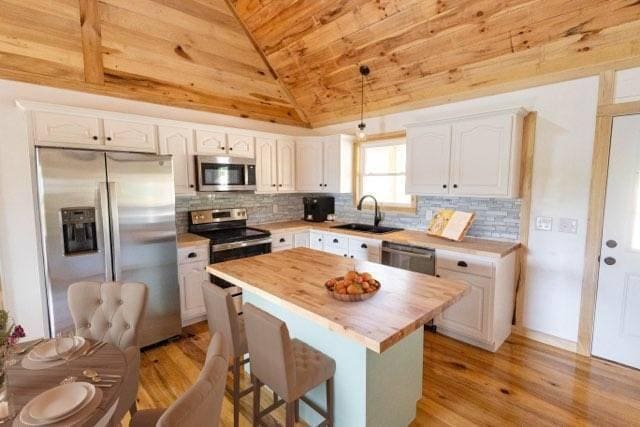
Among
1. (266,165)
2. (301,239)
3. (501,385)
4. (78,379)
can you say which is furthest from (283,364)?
(266,165)

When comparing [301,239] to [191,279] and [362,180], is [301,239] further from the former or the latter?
[191,279]

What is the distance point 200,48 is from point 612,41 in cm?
373

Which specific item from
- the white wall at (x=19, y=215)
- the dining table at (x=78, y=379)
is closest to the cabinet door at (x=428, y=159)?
the dining table at (x=78, y=379)

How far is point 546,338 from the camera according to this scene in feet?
9.78

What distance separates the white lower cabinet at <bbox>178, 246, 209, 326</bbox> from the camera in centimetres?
325

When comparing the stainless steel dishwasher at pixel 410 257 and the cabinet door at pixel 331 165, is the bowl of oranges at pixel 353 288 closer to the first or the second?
the stainless steel dishwasher at pixel 410 257

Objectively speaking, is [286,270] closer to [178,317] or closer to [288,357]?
[288,357]

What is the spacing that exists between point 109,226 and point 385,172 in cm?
318

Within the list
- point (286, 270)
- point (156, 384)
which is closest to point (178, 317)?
point (156, 384)

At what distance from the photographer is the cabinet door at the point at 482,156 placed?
9.40 feet

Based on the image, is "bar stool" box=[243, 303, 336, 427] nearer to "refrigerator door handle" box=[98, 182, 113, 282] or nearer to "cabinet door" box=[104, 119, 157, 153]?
"refrigerator door handle" box=[98, 182, 113, 282]

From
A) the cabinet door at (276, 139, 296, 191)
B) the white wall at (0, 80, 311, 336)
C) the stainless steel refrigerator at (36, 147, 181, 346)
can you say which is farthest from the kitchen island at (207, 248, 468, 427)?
the cabinet door at (276, 139, 296, 191)

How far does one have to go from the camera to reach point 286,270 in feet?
7.35

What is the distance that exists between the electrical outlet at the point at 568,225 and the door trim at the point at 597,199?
0.31 feet
